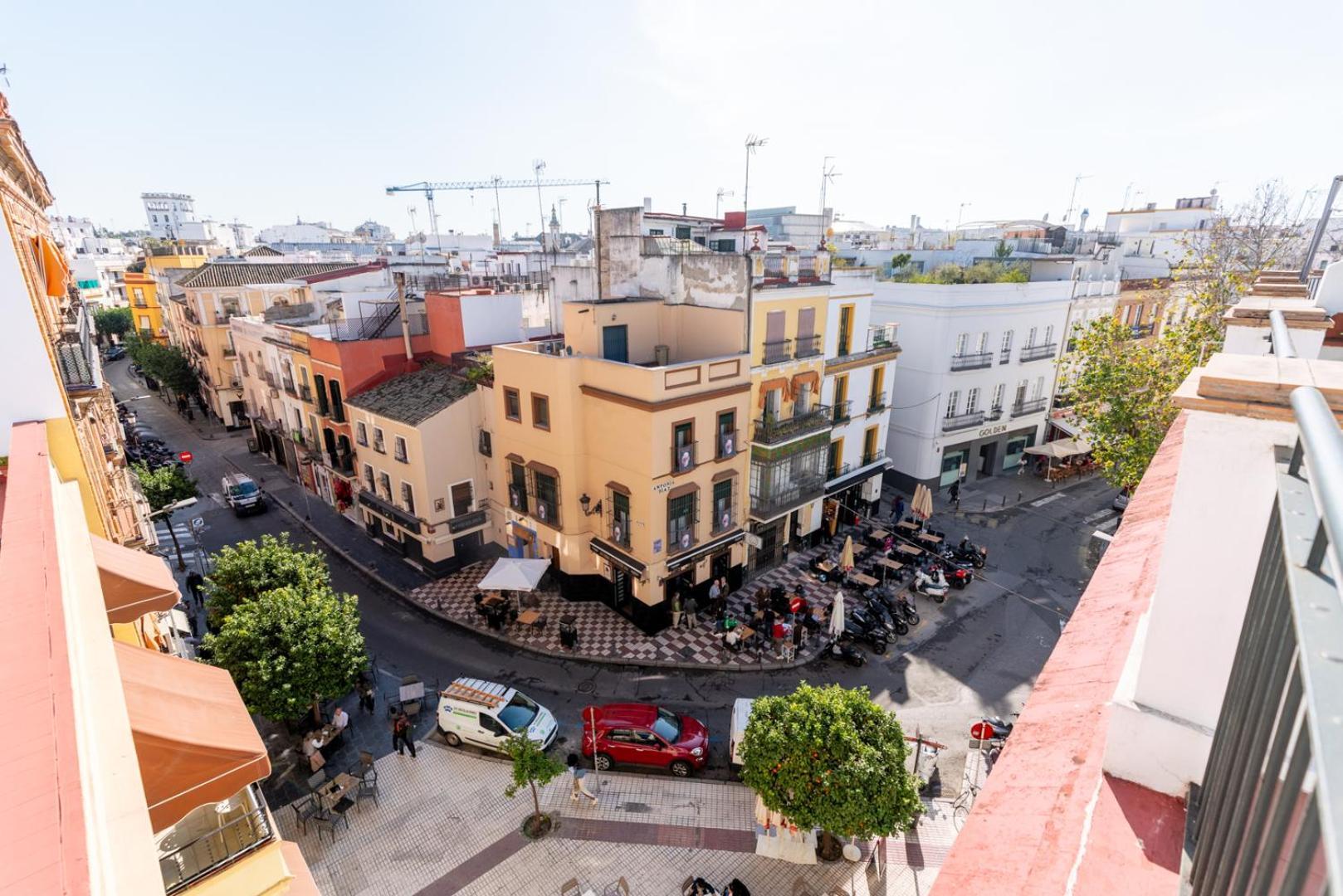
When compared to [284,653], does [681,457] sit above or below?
above

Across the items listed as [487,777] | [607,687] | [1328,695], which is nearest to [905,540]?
[607,687]

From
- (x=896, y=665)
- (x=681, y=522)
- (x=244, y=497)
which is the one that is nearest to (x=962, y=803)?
(x=896, y=665)

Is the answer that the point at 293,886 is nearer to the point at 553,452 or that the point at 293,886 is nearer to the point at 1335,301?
the point at 553,452

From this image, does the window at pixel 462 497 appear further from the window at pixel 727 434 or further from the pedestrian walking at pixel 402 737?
the window at pixel 727 434

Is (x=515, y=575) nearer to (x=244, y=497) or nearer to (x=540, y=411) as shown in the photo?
(x=540, y=411)

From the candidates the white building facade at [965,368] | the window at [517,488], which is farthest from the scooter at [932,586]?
the window at [517,488]

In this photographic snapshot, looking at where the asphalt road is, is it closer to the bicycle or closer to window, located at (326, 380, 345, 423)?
the bicycle
